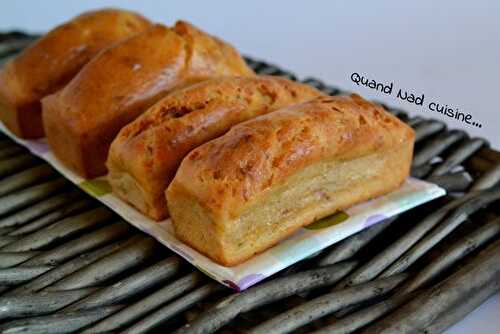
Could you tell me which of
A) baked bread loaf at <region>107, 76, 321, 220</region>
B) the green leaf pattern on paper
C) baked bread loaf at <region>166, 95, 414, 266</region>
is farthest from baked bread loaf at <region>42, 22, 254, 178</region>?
the green leaf pattern on paper

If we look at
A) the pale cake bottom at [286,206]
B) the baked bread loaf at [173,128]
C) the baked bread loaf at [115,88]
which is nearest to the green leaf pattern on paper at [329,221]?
the pale cake bottom at [286,206]

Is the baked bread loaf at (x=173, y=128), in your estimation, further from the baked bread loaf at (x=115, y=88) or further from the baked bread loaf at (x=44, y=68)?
the baked bread loaf at (x=44, y=68)

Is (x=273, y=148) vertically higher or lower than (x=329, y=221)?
higher

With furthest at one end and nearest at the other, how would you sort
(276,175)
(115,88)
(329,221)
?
(115,88)
(329,221)
(276,175)

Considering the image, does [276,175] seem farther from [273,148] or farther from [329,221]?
[329,221]

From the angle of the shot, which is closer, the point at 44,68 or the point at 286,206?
the point at 286,206

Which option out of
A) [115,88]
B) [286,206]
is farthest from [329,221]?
[115,88]

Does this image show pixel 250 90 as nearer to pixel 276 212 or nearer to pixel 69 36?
pixel 276 212

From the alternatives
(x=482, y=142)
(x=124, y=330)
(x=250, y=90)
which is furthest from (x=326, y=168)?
(x=482, y=142)

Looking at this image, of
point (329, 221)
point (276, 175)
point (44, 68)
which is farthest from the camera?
point (44, 68)
